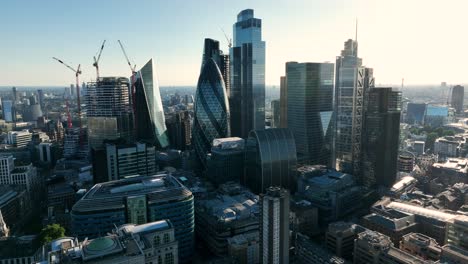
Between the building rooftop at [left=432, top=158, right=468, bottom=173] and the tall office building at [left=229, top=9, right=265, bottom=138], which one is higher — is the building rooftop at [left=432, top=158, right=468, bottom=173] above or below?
below

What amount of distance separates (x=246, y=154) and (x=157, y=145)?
69.5 meters

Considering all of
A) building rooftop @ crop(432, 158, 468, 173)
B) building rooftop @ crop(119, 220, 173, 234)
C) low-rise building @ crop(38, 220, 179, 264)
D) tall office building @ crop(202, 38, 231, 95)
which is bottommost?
building rooftop @ crop(432, 158, 468, 173)

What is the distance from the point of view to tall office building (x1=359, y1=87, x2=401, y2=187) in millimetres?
120188

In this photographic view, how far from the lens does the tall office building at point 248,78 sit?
6855 inches

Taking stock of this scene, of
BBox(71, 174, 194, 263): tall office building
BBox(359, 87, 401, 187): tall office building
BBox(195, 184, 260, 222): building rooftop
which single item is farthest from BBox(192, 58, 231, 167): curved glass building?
BBox(71, 174, 194, 263): tall office building

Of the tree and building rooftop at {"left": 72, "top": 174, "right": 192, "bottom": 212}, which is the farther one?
the tree

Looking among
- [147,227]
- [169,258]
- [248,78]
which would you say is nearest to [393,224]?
[169,258]

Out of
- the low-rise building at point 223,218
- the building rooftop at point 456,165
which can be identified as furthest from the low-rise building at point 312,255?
the building rooftop at point 456,165

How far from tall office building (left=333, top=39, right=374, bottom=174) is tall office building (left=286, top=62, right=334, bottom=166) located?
513 inches

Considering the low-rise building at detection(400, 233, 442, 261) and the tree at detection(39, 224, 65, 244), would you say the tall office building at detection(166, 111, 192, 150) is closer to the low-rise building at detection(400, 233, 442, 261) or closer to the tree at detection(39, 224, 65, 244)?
the tree at detection(39, 224, 65, 244)

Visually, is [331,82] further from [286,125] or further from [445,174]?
[445,174]

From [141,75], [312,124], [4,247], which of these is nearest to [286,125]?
[312,124]

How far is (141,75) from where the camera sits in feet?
547

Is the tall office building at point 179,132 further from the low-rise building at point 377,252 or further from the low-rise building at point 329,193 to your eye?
the low-rise building at point 377,252
